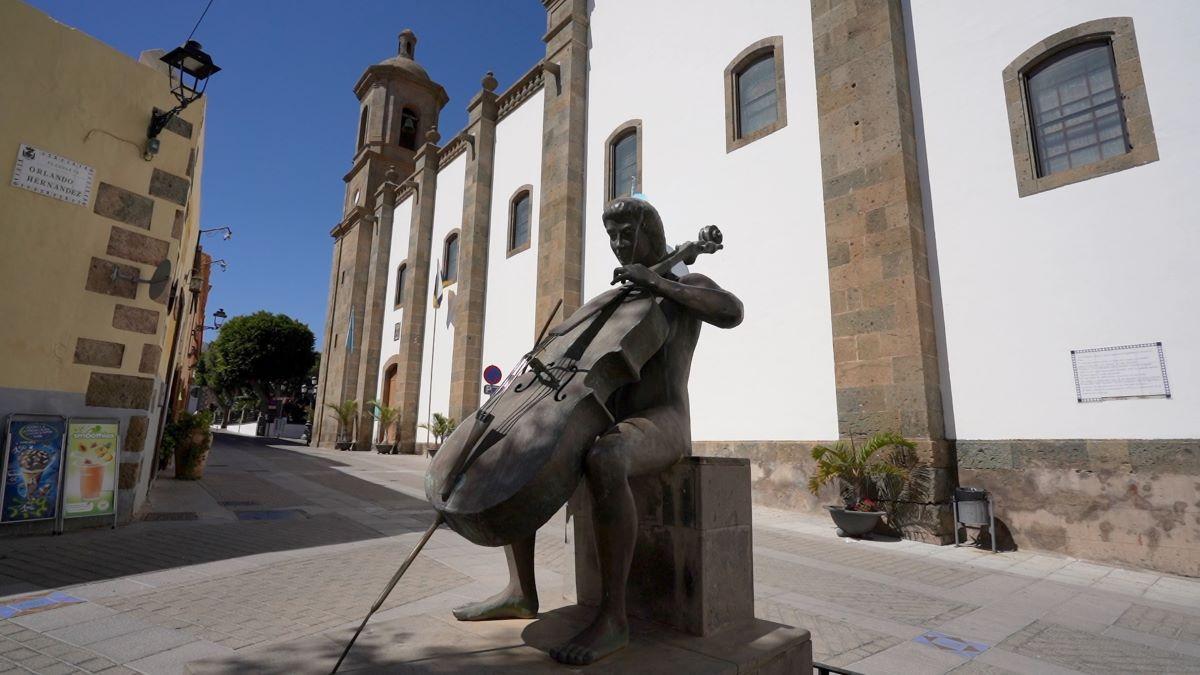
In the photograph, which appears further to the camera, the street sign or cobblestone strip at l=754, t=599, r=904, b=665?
the street sign

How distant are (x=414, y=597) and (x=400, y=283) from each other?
64.9 feet

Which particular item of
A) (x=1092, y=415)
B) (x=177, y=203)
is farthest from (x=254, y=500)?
(x=1092, y=415)

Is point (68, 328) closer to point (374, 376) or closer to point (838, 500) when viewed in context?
point (838, 500)

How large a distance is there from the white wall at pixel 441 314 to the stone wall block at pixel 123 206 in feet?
36.1

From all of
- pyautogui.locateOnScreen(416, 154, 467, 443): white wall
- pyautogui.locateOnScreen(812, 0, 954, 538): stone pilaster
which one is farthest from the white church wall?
pyautogui.locateOnScreen(812, 0, 954, 538): stone pilaster

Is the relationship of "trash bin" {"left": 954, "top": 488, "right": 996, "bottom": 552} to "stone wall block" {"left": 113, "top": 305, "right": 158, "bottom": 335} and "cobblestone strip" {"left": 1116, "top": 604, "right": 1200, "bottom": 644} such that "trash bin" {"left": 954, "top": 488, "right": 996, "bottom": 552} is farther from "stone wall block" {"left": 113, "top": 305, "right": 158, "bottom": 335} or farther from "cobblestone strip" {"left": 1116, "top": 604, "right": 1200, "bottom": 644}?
"stone wall block" {"left": 113, "top": 305, "right": 158, "bottom": 335}

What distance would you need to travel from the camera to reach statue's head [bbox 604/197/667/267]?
2.65m

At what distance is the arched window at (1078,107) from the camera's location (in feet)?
20.7

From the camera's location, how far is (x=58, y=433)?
549 cm

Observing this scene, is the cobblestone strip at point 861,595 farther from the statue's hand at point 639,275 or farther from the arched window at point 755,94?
the arched window at point 755,94

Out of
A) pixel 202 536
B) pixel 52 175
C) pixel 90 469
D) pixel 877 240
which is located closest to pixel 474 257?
pixel 52 175

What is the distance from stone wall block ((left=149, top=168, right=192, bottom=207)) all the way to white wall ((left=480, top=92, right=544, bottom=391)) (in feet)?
26.1

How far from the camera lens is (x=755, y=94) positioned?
10234 mm

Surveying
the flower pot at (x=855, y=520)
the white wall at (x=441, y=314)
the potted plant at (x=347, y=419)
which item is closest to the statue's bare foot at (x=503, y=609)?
the flower pot at (x=855, y=520)
